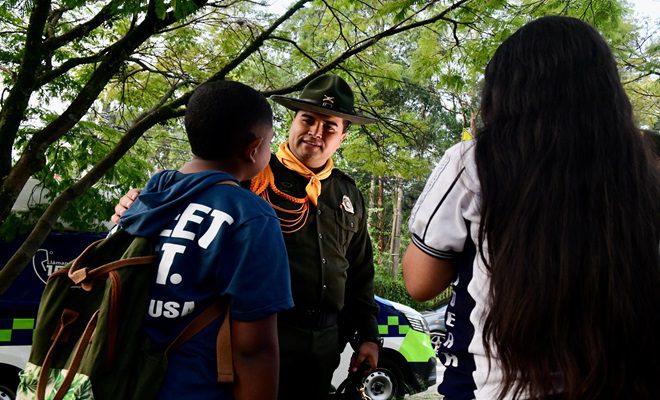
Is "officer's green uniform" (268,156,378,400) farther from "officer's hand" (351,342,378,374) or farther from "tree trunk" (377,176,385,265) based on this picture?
"tree trunk" (377,176,385,265)

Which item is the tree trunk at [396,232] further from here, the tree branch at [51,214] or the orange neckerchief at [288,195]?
the orange neckerchief at [288,195]

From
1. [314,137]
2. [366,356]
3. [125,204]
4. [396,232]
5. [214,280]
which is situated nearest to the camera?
[214,280]

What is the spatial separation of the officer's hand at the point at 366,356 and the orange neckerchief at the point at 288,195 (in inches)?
27.3

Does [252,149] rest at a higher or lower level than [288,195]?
lower

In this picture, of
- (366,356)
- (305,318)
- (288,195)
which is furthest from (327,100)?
(366,356)

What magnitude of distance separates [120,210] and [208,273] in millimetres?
593

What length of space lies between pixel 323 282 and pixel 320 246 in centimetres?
18

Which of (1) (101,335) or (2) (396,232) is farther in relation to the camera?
(2) (396,232)

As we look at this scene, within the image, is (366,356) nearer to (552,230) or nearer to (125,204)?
(125,204)

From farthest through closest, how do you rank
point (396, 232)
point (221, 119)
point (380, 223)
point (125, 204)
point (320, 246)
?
1. point (380, 223)
2. point (396, 232)
3. point (320, 246)
4. point (125, 204)
5. point (221, 119)

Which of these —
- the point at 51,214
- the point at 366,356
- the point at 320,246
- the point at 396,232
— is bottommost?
the point at 366,356

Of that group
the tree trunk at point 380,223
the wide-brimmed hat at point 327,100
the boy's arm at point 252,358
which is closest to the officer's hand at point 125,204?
the boy's arm at point 252,358

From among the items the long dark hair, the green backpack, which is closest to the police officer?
the green backpack

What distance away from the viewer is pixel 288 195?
275 centimetres
